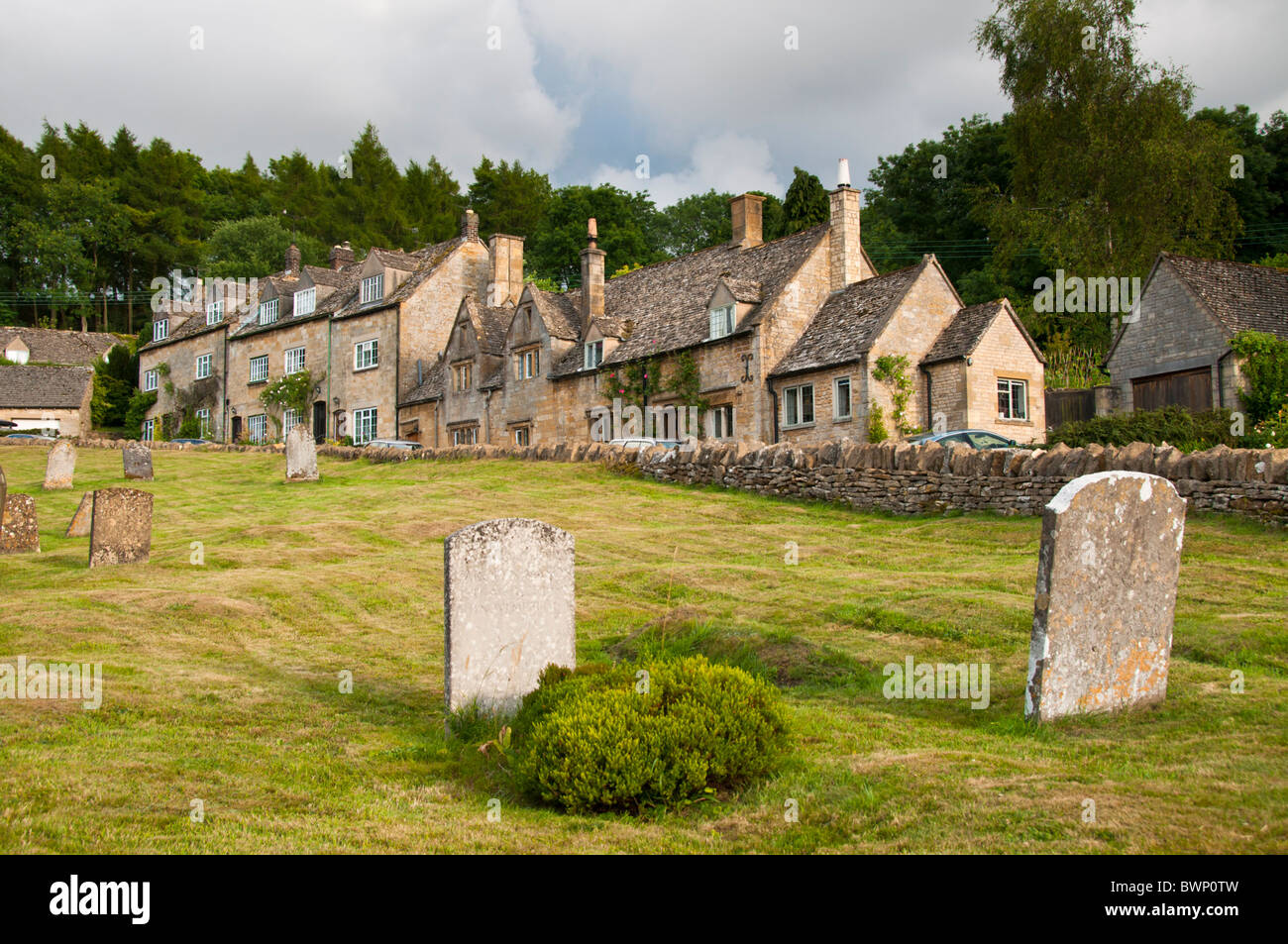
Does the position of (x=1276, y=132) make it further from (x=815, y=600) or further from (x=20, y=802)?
(x=20, y=802)

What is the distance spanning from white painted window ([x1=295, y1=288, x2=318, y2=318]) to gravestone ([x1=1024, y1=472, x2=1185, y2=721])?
2158 inches

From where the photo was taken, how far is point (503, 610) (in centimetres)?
955

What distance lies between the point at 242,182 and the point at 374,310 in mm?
51168

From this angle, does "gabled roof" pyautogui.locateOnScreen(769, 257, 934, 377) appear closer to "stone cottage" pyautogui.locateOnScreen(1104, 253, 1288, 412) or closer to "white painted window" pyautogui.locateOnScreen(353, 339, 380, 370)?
"stone cottage" pyautogui.locateOnScreen(1104, 253, 1288, 412)

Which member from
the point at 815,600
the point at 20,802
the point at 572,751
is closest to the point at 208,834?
the point at 20,802

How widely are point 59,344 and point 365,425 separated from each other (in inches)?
1782

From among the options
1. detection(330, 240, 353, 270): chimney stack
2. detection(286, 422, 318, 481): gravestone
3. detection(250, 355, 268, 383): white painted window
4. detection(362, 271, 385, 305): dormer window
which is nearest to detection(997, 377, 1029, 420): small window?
detection(286, 422, 318, 481): gravestone

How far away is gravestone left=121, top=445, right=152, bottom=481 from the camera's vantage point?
3228 cm

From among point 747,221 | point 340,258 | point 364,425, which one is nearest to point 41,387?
point 340,258

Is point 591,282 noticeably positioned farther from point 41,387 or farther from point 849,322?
point 41,387

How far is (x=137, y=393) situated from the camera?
68250 mm

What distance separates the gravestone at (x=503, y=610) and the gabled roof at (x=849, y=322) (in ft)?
85.0

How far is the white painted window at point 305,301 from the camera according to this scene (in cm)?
5788

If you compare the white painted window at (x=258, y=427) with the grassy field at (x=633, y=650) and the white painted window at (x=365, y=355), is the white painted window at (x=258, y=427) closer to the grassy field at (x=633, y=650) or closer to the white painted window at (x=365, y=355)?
the white painted window at (x=365, y=355)
